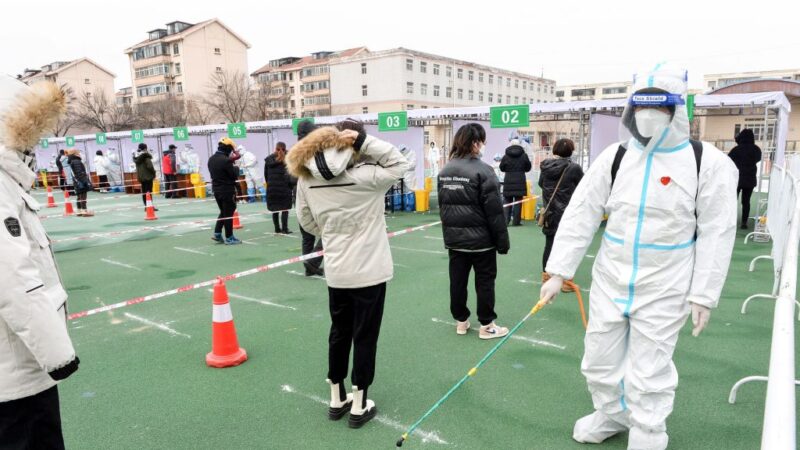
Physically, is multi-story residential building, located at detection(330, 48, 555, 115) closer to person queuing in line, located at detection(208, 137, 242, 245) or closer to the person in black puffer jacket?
person queuing in line, located at detection(208, 137, 242, 245)

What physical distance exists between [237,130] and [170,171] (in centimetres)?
403

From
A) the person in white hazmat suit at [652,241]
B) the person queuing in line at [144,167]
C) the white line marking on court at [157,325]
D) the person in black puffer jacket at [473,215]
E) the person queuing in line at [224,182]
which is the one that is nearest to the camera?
the person in white hazmat suit at [652,241]

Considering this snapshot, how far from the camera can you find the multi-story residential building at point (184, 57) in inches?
2424

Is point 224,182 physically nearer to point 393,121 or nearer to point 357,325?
point 393,121

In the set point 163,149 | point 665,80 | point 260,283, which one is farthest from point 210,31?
point 665,80

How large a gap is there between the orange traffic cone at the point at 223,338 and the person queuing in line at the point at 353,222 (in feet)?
4.45

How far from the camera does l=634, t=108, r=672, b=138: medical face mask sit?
2.49 meters

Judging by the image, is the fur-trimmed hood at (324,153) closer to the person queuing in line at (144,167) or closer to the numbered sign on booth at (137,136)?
the person queuing in line at (144,167)

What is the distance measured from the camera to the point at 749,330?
187 inches

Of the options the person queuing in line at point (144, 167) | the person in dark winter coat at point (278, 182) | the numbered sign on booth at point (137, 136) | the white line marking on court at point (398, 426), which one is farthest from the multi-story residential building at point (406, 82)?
the white line marking on court at point (398, 426)

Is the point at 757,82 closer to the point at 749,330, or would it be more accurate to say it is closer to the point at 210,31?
the point at 749,330

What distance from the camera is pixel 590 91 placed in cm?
8831

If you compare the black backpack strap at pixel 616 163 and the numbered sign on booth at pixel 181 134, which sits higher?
the numbered sign on booth at pixel 181 134

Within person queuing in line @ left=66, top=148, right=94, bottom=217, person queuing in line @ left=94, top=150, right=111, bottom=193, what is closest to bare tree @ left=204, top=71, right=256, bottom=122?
person queuing in line @ left=94, top=150, right=111, bottom=193
